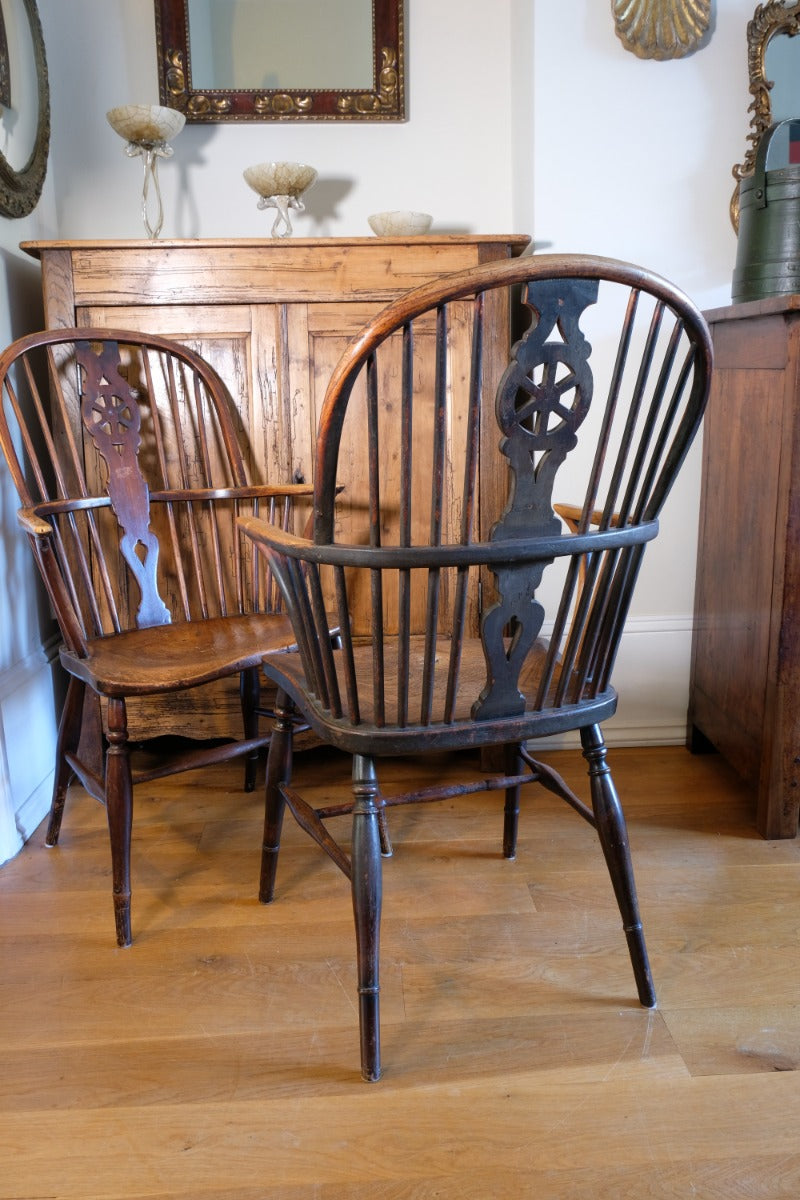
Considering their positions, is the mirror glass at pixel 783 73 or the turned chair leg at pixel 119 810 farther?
the mirror glass at pixel 783 73

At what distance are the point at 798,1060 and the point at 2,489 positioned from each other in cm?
182

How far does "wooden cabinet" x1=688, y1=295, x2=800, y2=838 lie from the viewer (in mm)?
1875

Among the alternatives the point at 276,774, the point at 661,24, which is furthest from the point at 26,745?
the point at 661,24

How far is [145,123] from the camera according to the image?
7.22ft

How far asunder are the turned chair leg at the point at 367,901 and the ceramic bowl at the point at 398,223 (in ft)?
4.83

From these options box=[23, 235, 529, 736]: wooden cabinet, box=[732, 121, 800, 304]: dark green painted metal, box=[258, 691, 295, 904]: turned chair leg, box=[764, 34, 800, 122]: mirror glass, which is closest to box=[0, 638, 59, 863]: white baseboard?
box=[258, 691, 295, 904]: turned chair leg

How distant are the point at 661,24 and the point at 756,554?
1.22 metres

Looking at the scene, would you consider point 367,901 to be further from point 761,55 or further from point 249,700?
point 761,55

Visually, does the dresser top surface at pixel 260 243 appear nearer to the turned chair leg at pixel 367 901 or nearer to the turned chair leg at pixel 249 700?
the turned chair leg at pixel 249 700

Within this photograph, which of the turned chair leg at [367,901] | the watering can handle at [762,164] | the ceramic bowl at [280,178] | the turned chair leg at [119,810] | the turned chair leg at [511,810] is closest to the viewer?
the turned chair leg at [367,901]

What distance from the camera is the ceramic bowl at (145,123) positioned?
2.19 meters

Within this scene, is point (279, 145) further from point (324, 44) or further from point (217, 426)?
point (217, 426)

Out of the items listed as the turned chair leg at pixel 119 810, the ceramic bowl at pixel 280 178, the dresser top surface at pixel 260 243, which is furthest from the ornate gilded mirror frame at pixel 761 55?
the turned chair leg at pixel 119 810

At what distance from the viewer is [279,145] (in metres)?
2.52
